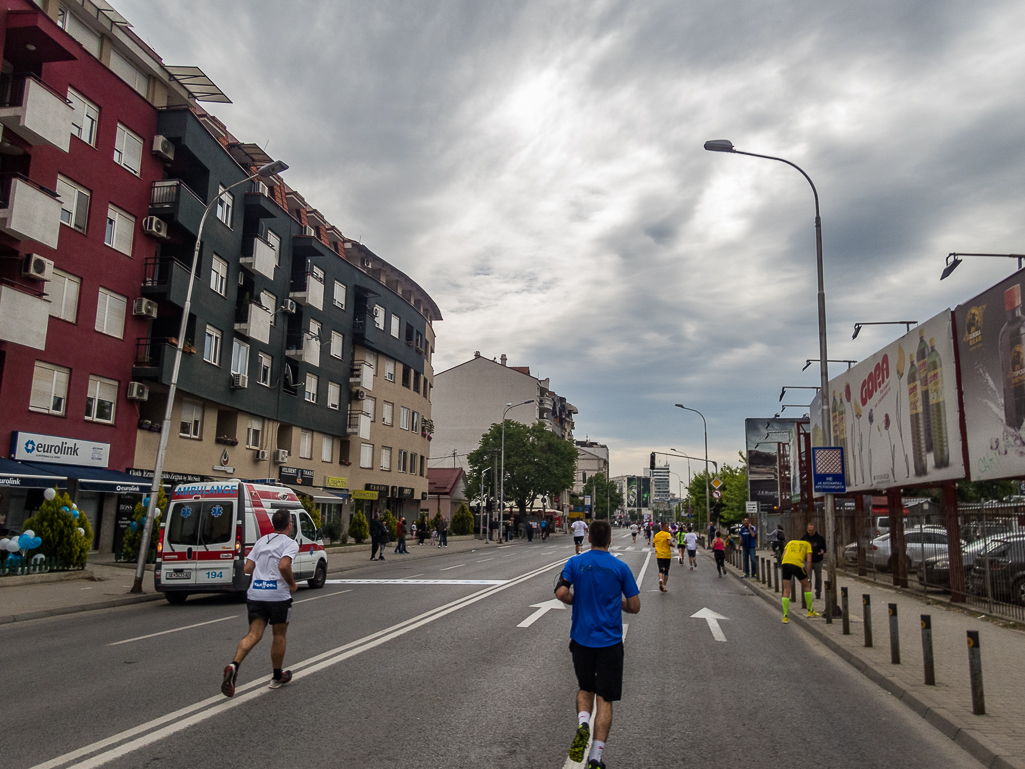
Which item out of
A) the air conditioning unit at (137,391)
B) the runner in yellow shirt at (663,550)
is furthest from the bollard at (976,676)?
the air conditioning unit at (137,391)

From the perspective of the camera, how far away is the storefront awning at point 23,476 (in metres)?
20.6

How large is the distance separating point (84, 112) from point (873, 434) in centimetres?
A: 2617

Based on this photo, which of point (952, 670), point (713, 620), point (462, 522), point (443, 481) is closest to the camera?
point (952, 670)

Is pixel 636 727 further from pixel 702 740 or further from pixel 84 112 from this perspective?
pixel 84 112

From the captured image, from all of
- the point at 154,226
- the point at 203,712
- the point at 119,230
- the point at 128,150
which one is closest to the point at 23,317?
the point at 119,230

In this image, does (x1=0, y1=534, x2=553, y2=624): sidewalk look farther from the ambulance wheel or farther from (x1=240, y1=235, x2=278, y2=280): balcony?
(x1=240, y1=235, x2=278, y2=280): balcony

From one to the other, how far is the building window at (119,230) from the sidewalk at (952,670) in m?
23.7

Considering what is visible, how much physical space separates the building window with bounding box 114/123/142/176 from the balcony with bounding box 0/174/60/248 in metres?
4.96

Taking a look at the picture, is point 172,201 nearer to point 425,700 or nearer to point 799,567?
point 799,567

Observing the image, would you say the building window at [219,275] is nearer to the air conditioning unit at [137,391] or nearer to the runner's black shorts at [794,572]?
the air conditioning unit at [137,391]

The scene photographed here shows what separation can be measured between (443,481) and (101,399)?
167ft

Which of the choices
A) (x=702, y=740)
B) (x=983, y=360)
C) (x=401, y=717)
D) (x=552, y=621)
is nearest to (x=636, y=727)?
(x=702, y=740)

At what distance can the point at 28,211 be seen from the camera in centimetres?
2164

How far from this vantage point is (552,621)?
13117mm
